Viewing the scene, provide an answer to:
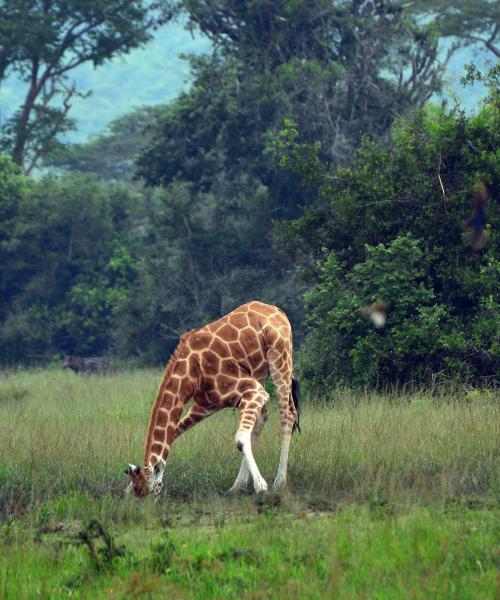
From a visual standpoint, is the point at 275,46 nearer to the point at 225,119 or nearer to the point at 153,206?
the point at 225,119

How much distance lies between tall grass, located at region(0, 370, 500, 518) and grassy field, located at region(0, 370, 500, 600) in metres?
0.02

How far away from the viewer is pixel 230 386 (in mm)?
8906

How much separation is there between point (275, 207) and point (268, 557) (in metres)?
19.6

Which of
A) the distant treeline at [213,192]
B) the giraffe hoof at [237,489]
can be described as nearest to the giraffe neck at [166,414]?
the giraffe hoof at [237,489]

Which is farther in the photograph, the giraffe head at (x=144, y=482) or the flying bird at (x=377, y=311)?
the flying bird at (x=377, y=311)

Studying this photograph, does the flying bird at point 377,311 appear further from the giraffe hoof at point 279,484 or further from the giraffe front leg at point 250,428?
the giraffe hoof at point 279,484

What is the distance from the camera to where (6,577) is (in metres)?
5.88

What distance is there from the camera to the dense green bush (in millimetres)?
13234

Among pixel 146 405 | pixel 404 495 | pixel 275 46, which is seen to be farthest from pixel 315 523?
pixel 275 46

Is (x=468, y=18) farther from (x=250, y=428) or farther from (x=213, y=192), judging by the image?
(x=250, y=428)

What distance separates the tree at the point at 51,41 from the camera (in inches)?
1130

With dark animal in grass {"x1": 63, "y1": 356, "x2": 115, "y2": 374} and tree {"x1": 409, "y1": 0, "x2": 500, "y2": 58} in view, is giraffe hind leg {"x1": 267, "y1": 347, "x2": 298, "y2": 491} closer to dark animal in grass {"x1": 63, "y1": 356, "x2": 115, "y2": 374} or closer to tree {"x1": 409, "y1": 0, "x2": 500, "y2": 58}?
dark animal in grass {"x1": 63, "y1": 356, "x2": 115, "y2": 374}

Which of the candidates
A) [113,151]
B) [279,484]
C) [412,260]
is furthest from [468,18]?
[279,484]

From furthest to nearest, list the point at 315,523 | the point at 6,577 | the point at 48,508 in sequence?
the point at 48,508, the point at 315,523, the point at 6,577
